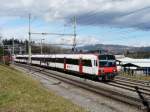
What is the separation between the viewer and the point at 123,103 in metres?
20.2

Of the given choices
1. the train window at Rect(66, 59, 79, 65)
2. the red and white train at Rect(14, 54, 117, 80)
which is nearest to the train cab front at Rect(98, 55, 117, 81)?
the red and white train at Rect(14, 54, 117, 80)

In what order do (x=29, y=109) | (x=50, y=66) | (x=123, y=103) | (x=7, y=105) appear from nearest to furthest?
(x=29, y=109)
(x=7, y=105)
(x=123, y=103)
(x=50, y=66)

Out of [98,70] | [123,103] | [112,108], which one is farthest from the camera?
[98,70]

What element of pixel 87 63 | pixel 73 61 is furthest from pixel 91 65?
pixel 73 61

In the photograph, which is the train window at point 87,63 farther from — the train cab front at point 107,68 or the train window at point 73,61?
the train window at point 73,61

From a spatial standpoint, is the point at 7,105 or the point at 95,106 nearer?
the point at 7,105

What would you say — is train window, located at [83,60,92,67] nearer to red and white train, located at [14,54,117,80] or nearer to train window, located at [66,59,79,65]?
red and white train, located at [14,54,117,80]

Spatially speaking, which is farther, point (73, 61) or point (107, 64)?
point (73, 61)

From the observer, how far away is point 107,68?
1527 inches

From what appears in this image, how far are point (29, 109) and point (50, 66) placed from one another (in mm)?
50429

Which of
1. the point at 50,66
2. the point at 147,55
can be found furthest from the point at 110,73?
the point at 147,55

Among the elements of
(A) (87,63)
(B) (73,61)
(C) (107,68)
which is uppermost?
(A) (87,63)

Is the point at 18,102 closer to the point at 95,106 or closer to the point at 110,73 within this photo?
the point at 95,106

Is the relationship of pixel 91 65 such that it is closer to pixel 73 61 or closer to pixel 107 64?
pixel 107 64
